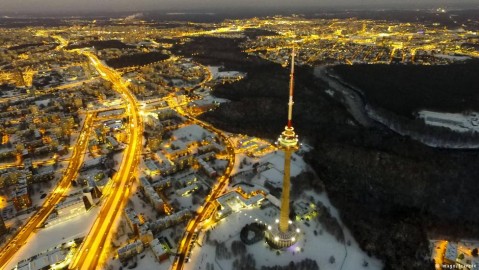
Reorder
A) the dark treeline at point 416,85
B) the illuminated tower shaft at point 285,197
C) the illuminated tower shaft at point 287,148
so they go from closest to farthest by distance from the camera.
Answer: the illuminated tower shaft at point 287,148 < the illuminated tower shaft at point 285,197 < the dark treeline at point 416,85

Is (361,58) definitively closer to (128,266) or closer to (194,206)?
(194,206)

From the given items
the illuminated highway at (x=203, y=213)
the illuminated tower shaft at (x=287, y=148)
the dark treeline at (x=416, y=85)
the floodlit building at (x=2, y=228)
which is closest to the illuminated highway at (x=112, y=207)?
the illuminated highway at (x=203, y=213)

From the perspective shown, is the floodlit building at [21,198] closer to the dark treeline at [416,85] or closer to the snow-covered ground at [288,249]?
the snow-covered ground at [288,249]

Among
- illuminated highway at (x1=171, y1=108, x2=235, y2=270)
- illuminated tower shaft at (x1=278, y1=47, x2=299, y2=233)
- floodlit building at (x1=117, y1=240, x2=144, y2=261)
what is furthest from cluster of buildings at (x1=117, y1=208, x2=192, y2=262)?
illuminated tower shaft at (x1=278, y1=47, x2=299, y2=233)

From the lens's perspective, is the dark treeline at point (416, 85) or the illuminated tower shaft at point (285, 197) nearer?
the illuminated tower shaft at point (285, 197)

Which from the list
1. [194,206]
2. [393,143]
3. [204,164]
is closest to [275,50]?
[393,143]

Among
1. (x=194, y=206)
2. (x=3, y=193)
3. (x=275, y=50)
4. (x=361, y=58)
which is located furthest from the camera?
(x=275, y=50)

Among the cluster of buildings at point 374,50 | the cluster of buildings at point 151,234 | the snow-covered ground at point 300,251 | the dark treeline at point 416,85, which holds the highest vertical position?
the cluster of buildings at point 374,50

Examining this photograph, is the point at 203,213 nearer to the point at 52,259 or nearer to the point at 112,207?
the point at 112,207
